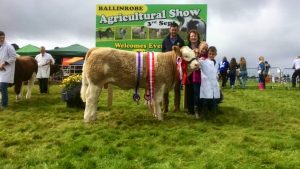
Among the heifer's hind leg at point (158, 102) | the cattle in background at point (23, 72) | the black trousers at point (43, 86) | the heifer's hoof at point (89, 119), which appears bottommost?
the heifer's hoof at point (89, 119)

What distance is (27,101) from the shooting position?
15.0 meters

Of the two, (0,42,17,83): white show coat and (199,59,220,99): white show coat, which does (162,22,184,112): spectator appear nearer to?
(199,59,220,99): white show coat

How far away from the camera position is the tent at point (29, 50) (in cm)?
3203

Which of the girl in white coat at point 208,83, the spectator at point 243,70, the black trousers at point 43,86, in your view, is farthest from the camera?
the spectator at point 243,70

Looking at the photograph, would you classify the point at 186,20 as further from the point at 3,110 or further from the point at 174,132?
the point at 174,132

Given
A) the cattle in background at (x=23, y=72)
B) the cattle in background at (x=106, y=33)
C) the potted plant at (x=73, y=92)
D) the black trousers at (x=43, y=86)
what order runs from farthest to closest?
the cattle in background at (x=106, y=33)
the black trousers at (x=43, y=86)
the cattle in background at (x=23, y=72)
the potted plant at (x=73, y=92)

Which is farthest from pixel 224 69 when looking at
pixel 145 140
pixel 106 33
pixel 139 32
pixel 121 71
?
pixel 145 140

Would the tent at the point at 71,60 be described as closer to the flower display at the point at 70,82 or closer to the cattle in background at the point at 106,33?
the cattle in background at the point at 106,33

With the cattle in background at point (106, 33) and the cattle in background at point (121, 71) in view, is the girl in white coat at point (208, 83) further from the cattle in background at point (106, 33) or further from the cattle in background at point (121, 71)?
the cattle in background at point (106, 33)

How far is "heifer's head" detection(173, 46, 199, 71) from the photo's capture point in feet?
33.8

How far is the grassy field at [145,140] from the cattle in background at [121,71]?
2.01ft

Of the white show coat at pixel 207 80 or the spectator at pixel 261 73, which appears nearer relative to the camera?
the white show coat at pixel 207 80

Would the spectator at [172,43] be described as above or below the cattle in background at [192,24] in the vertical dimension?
below

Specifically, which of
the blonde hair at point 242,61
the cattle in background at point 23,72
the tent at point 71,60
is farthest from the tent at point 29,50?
the cattle in background at point 23,72
